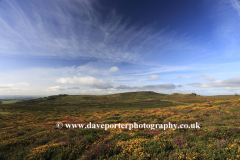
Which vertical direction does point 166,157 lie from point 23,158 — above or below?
above

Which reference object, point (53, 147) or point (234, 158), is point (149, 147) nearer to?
point (234, 158)

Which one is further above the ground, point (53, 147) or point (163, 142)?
point (163, 142)

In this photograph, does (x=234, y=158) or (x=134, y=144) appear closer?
(x=234, y=158)

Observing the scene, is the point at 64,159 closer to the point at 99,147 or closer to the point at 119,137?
the point at 99,147

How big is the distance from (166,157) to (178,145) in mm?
1928

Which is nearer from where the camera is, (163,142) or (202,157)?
(202,157)

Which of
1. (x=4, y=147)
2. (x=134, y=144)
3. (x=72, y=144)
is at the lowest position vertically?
(x=4, y=147)

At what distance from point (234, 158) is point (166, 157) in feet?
10.9

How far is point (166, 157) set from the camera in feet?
18.4

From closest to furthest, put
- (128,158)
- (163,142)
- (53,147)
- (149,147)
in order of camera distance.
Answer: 1. (128,158)
2. (149,147)
3. (163,142)
4. (53,147)

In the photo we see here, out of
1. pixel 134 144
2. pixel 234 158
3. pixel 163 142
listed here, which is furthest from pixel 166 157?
pixel 234 158

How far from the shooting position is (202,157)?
17.9 ft

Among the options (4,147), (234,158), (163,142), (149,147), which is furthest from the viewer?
(4,147)

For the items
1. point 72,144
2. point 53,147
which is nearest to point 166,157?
point 72,144
